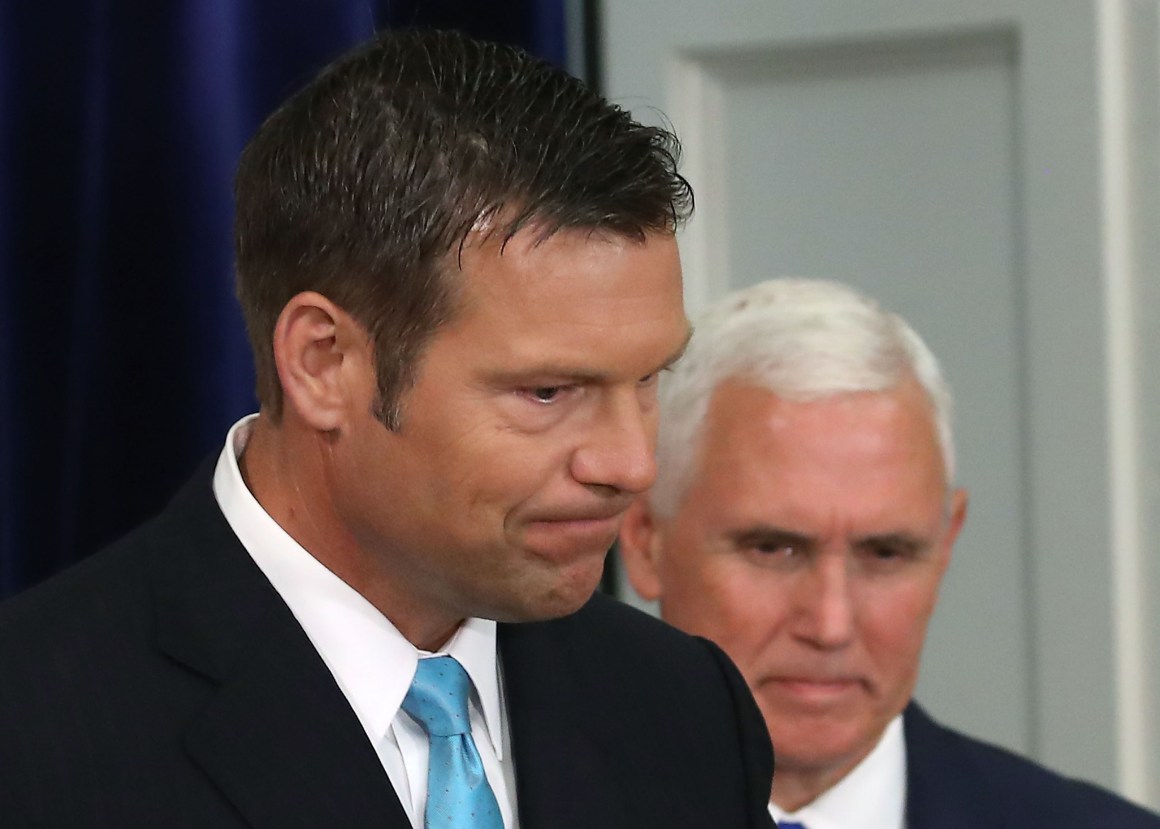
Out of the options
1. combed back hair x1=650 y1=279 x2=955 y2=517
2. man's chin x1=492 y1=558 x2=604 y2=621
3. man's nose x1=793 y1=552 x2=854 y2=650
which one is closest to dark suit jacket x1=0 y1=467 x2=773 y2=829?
man's chin x1=492 y1=558 x2=604 y2=621

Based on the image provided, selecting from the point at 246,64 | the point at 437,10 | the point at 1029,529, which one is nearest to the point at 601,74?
the point at 437,10

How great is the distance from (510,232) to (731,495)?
2.40 ft

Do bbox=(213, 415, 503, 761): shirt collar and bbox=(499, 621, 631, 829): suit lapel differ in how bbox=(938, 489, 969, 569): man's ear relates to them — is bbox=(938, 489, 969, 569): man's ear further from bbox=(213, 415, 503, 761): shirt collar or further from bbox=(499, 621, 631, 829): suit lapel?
bbox=(213, 415, 503, 761): shirt collar

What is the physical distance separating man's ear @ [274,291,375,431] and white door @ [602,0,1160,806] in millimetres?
1388

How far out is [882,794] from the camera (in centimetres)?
Result: 186

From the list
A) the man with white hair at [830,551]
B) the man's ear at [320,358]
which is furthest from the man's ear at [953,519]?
the man's ear at [320,358]

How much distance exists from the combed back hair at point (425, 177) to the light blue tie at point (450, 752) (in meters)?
0.18

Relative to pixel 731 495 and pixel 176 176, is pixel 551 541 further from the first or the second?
pixel 176 176

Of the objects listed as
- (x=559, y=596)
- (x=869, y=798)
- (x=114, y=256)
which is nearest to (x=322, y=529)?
(x=559, y=596)

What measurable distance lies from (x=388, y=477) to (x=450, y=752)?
7.2 inches

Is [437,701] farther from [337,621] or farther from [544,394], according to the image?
[544,394]

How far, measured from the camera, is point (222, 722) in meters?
1.17

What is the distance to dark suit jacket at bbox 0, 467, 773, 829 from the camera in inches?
44.6

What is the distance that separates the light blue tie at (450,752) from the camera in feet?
4.09
